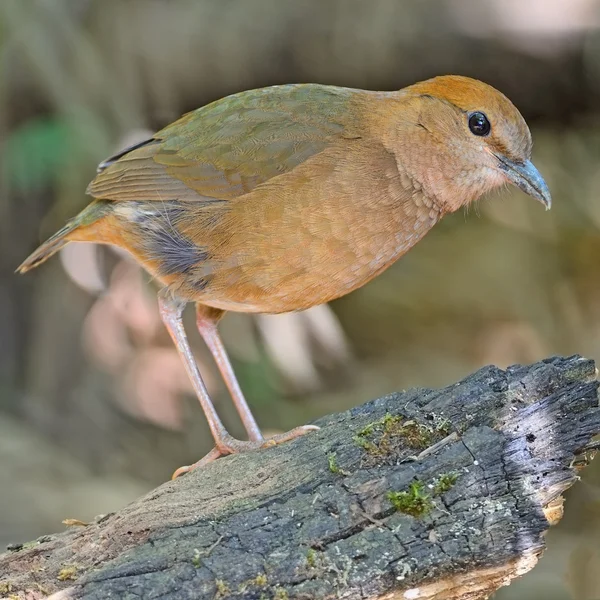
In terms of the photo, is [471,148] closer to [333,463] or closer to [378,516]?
[333,463]

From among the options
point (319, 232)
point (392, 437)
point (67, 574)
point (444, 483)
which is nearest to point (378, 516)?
point (444, 483)

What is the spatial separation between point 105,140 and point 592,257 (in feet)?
11.2

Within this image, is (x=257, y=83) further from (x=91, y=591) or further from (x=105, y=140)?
(x=91, y=591)

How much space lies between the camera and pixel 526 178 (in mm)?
3480

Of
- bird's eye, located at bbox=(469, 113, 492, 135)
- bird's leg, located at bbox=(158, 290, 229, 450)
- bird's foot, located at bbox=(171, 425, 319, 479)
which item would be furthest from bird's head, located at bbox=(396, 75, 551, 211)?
bird's leg, located at bbox=(158, 290, 229, 450)

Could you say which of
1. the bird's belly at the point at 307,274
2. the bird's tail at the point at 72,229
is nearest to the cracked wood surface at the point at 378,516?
the bird's belly at the point at 307,274

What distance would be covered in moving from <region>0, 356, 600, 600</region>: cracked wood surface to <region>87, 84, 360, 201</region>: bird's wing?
116cm

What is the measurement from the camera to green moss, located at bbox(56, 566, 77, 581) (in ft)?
8.25

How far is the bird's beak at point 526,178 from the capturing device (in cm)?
347

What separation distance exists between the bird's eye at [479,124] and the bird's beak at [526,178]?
0.38ft

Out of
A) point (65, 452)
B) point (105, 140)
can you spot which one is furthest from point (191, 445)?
point (105, 140)

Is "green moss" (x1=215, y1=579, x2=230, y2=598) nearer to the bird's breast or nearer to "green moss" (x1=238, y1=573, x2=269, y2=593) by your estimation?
"green moss" (x1=238, y1=573, x2=269, y2=593)

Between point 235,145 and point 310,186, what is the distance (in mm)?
406

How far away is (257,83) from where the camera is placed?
5.94m
